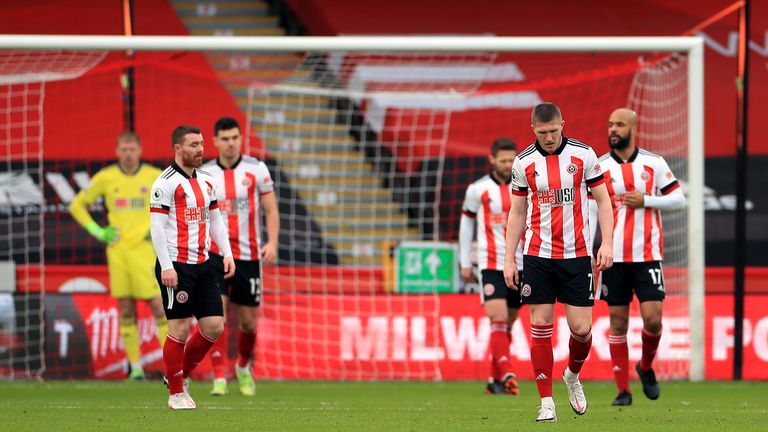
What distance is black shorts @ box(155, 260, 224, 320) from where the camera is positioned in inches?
335

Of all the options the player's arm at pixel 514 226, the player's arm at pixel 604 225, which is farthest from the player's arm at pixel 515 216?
the player's arm at pixel 604 225

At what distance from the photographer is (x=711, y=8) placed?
16.3 metres

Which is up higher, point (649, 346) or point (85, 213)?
point (85, 213)

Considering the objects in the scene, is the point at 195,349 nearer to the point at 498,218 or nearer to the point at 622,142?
the point at 498,218

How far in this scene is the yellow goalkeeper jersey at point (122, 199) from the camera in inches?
471

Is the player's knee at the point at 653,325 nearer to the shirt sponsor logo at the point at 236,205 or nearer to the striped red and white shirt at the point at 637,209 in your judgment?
the striped red and white shirt at the point at 637,209

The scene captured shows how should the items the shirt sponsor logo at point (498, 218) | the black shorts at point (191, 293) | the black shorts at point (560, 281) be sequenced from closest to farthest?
the black shorts at point (560, 281) → the black shorts at point (191, 293) → the shirt sponsor logo at point (498, 218)

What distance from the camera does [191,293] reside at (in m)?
8.56

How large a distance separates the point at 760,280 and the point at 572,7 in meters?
4.06

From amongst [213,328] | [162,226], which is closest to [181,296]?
[213,328]

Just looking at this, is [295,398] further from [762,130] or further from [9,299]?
[762,130]

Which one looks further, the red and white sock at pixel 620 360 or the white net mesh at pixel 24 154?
the white net mesh at pixel 24 154

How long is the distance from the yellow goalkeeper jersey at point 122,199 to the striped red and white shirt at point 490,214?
302 centimetres

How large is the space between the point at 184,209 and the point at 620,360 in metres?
3.16
